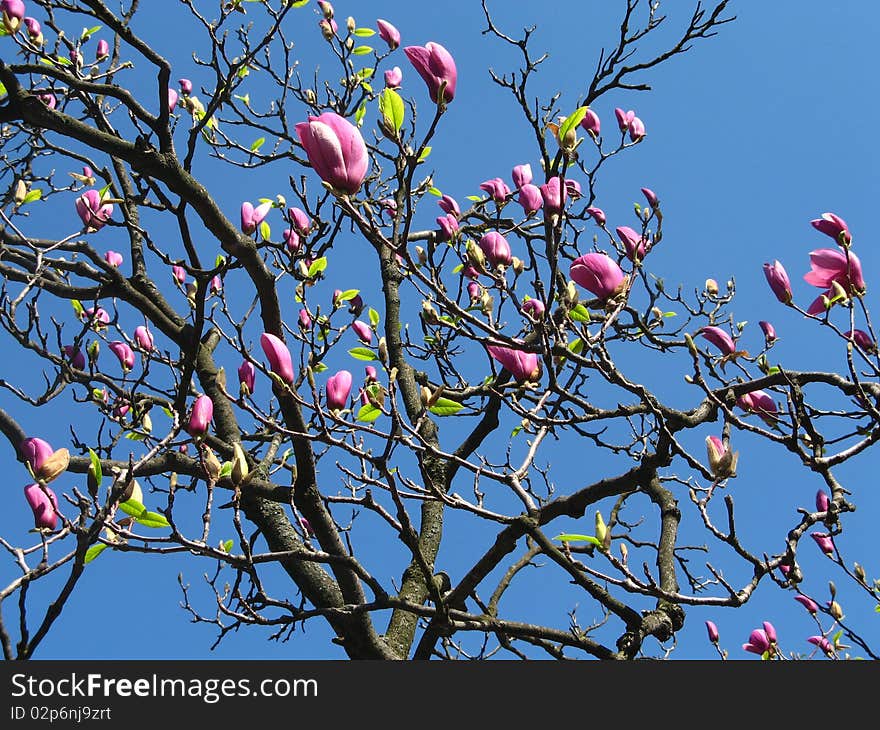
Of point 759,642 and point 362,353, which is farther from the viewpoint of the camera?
point 759,642

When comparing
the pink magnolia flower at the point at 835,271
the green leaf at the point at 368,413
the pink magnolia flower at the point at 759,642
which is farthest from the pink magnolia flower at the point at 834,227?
the pink magnolia flower at the point at 759,642

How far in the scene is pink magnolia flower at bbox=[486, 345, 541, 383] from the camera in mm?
2062

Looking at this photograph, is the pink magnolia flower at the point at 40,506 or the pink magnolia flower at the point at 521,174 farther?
the pink magnolia flower at the point at 521,174

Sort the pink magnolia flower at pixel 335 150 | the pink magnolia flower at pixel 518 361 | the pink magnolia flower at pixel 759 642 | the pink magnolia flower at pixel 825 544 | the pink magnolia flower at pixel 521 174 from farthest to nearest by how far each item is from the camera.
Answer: the pink magnolia flower at pixel 759 642 < the pink magnolia flower at pixel 825 544 < the pink magnolia flower at pixel 521 174 < the pink magnolia flower at pixel 518 361 < the pink magnolia flower at pixel 335 150

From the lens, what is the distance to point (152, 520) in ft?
6.40

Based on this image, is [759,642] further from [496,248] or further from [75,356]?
[75,356]

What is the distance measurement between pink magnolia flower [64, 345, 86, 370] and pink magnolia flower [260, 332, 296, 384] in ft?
7.21

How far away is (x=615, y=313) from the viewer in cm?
191

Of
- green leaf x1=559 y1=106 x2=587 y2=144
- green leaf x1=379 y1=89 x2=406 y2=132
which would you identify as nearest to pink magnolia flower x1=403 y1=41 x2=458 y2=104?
green leaf x1=379 y1=89 x2=406 y2=132

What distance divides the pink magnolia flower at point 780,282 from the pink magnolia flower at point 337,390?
4.02 ft

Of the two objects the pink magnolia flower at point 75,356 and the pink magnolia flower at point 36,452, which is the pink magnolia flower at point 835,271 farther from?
the pink magnolia flower at point 75,356

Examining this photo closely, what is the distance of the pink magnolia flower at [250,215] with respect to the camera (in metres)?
2.94

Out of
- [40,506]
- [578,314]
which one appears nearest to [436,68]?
[578,314]

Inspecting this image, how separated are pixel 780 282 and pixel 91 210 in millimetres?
2779
